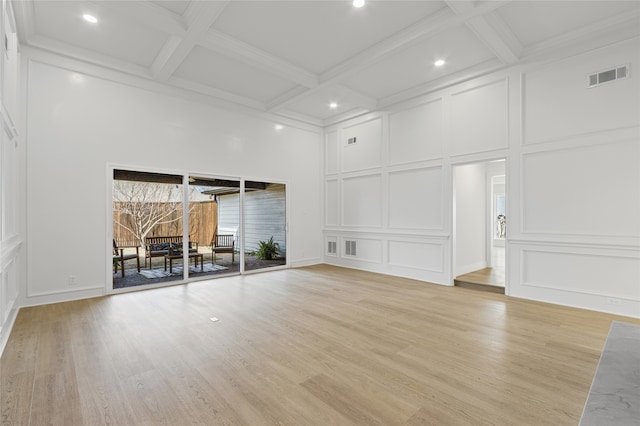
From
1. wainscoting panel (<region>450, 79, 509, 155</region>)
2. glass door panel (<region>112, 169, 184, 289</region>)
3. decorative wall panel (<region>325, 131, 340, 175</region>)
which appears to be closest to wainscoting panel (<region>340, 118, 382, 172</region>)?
decorative wall panel (<region>325, 131, 340, 175</region>)

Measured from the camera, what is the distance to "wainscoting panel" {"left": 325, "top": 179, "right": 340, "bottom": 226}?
785 cm

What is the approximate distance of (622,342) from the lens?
118 inches

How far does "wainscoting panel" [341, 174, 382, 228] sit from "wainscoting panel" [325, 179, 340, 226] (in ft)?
0.77

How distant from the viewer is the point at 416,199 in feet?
20.1

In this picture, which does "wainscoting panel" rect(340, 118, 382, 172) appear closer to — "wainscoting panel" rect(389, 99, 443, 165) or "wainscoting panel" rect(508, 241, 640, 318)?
"wainscoting panel" rect(389, 99, 443, 165)

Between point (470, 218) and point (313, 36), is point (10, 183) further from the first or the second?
point (470, 218)

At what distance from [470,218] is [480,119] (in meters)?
2.16

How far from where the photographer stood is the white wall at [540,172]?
12.8 feet

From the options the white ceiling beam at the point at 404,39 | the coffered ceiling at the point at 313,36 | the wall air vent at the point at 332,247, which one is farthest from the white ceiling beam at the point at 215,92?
the wall air vent at the point at 332,247

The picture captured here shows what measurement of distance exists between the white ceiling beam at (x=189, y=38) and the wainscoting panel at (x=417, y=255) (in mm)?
5079

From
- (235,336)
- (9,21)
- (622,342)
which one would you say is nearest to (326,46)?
(9,21)

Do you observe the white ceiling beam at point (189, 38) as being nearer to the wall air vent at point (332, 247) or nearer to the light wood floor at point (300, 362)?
the light wood floor at point (300, 362)

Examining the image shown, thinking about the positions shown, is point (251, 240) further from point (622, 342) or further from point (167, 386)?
point (622, 342)

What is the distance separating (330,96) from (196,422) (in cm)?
593
